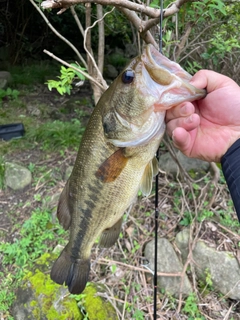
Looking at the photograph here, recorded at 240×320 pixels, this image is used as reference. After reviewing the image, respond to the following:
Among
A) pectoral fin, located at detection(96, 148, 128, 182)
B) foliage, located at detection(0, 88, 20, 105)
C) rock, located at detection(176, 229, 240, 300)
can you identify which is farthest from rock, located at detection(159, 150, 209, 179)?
foliage, located at detection(0, 88, 20, 105)

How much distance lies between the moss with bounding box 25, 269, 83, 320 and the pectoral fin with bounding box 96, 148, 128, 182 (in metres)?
Answer: 1.70

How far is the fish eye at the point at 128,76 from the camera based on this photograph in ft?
4.87

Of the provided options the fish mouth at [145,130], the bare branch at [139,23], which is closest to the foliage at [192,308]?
the fish mouth at [145,130]

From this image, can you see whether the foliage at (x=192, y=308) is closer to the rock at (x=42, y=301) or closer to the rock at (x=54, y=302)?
the rock at (x=54, y=302)

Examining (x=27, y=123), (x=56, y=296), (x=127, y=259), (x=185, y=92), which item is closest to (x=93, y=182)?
(x=185, y=92)

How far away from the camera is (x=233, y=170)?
171cm

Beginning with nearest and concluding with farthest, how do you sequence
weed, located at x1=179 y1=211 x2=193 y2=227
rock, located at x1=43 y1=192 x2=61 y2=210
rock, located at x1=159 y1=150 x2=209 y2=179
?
weed, located at x1=179 y1=211 x2=193 y2=227 → rock, located at x1=43 y1=192 x2=61 y2=210 → rock, located at x1=159 y1=150 x2=209 y2=179

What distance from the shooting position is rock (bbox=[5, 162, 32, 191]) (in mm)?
4039

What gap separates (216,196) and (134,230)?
3.46 ft

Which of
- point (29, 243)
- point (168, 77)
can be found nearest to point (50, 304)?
point (29, 243)

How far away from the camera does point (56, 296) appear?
286 centimetres

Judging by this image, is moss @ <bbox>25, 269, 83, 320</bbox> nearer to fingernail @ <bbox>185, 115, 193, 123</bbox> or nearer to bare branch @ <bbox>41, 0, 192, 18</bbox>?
fingernail @ <bbox>185, 115, 193, 123</bbox>

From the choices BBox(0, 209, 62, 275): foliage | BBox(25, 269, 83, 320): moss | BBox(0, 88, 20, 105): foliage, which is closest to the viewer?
BBox(25, 269, 83, 320): moss

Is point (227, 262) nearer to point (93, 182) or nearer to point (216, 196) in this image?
point (216, 196)
